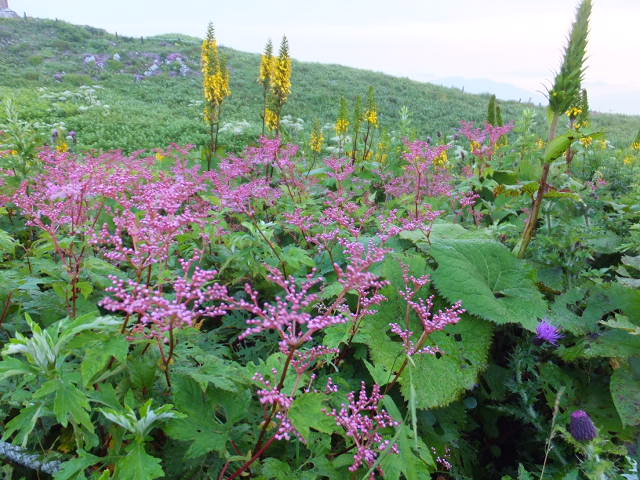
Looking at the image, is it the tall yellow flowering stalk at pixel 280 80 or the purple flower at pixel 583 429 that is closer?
the purple flower at pixel 583 429

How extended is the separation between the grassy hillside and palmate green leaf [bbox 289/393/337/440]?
43.9 feet

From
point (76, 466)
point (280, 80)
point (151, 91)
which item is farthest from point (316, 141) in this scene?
point (151, 91)

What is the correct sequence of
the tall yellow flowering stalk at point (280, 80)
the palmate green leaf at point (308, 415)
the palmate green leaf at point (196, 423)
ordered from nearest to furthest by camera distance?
the palmate green leaf at point (308, 415) < the palmate green leaf at point (196, 423) < the tall yellow flowering stalk at point (280, 80)

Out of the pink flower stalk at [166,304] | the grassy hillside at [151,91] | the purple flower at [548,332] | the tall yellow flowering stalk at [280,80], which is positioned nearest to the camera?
the pink flower stalk at [166,304]

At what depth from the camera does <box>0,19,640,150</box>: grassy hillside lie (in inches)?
679

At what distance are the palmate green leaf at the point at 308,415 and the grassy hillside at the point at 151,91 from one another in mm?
13387

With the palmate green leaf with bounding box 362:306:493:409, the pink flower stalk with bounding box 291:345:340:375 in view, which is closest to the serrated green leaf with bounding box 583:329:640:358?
the palmate green leaf with bounding box 362:306:493:409

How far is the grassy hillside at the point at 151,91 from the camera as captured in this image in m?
17.2

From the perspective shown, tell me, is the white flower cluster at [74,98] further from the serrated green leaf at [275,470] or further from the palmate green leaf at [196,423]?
the serrated green leaf at [275,470]

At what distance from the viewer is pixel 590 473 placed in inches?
48.4

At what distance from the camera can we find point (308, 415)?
106 centimetres

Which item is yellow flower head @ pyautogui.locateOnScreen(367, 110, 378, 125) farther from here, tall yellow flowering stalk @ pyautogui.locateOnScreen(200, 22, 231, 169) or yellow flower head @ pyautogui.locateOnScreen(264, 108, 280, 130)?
tall yellow flowering stalk @ pyautogui.locateOnScreen(200, 22, 231, 169)

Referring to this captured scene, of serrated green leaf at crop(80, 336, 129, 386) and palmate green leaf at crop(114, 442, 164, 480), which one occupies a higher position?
serrated green leaf at crop(80, 336, 129, 386)

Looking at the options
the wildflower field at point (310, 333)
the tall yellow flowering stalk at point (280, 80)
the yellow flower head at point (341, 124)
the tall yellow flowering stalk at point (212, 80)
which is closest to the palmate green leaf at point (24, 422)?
the wildflower field at point (310, 333)
